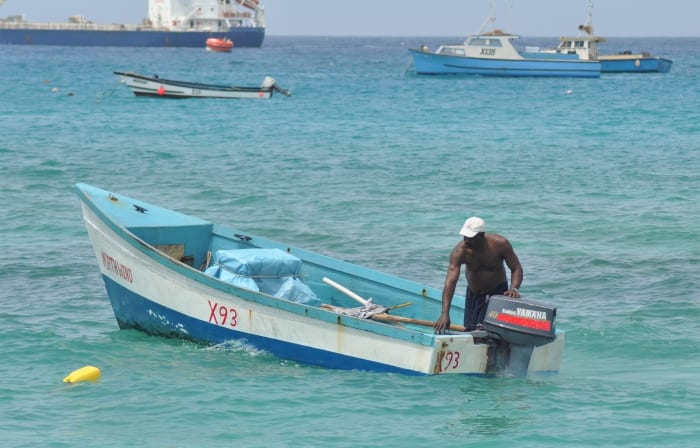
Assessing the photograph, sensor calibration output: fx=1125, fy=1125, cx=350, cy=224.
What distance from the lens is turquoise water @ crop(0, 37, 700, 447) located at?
11.1 m

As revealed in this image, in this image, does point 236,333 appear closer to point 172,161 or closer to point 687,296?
point 687,296

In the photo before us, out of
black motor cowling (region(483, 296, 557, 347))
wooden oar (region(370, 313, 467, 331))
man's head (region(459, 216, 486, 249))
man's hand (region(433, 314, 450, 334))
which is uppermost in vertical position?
man's head (region(459, 216, 486, 249))

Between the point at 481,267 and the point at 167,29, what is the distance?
13737cm

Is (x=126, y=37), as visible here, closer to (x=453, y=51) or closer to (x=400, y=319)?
(x=453, y=51)

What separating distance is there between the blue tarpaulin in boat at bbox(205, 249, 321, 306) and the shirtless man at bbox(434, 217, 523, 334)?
220cm

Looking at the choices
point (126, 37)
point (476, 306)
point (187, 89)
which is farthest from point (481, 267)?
point (126, 37)

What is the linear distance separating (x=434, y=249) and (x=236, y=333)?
767 cm

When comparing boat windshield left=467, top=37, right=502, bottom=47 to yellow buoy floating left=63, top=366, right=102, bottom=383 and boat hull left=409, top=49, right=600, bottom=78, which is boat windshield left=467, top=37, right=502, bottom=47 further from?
yellow buoy floating left=63, top=366, right=102, bottom=383

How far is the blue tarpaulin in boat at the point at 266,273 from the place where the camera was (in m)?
13.1

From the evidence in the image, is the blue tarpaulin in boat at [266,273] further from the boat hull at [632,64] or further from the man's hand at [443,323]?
the boat hull at [632,64]

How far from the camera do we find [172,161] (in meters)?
32.3

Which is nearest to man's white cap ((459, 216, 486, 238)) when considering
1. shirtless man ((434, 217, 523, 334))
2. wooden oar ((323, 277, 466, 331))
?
shirtless man ((434, 217, 523, 334))

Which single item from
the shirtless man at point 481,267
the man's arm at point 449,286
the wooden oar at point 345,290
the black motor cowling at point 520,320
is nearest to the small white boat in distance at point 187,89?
the wooden oar at point 345,290

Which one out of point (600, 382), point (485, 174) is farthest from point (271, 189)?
point (600, 382)
